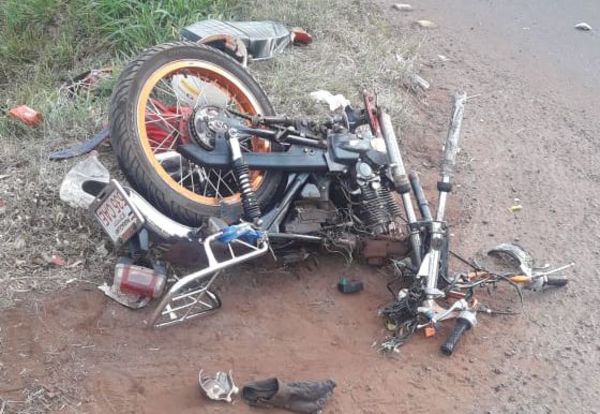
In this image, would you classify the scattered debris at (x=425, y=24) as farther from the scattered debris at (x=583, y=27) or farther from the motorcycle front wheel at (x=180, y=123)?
the motorcycle front wheel at (x=180, y=123)

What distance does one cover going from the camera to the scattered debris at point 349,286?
414 cm

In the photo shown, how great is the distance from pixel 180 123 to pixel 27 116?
132 centimetres

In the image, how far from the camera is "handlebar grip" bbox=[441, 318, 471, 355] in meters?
3.76

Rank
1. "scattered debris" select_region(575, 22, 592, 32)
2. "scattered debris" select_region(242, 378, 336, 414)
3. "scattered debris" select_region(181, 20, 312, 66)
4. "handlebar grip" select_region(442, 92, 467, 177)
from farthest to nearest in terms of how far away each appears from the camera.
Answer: "scattered debris" select_region(575, 22, 592, 32) → "scattered debris" select_region(181, 20, 312, 66) → "handlebar grip" select_region(442, 92, 467, 177) → "scattered debris" select_region(242, 378, 336, 414)

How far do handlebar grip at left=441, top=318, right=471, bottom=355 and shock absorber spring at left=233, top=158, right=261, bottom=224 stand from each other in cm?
113

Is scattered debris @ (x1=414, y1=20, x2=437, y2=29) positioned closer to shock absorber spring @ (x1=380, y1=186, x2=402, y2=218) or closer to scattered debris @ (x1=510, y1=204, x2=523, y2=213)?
scattered debris @ (x1=510, y1=204, x2=523, y2=213)

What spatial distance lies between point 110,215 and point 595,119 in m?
4.36

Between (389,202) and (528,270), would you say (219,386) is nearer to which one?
(389,202)

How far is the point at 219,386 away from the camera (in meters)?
3.37

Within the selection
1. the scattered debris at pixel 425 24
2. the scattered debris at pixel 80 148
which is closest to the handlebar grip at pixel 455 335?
the scattered debris at pixel 80 148

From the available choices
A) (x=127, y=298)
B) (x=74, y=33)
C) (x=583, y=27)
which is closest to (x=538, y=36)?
(x=583, y=27)

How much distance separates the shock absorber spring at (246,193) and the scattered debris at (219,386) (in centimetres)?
84

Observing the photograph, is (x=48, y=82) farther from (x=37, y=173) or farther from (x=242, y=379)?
(x=242, y=379)

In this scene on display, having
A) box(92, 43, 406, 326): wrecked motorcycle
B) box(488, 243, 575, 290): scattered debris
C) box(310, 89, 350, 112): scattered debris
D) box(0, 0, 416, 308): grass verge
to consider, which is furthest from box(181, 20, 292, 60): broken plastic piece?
box(488, 243, 575, 290): scattered debris
